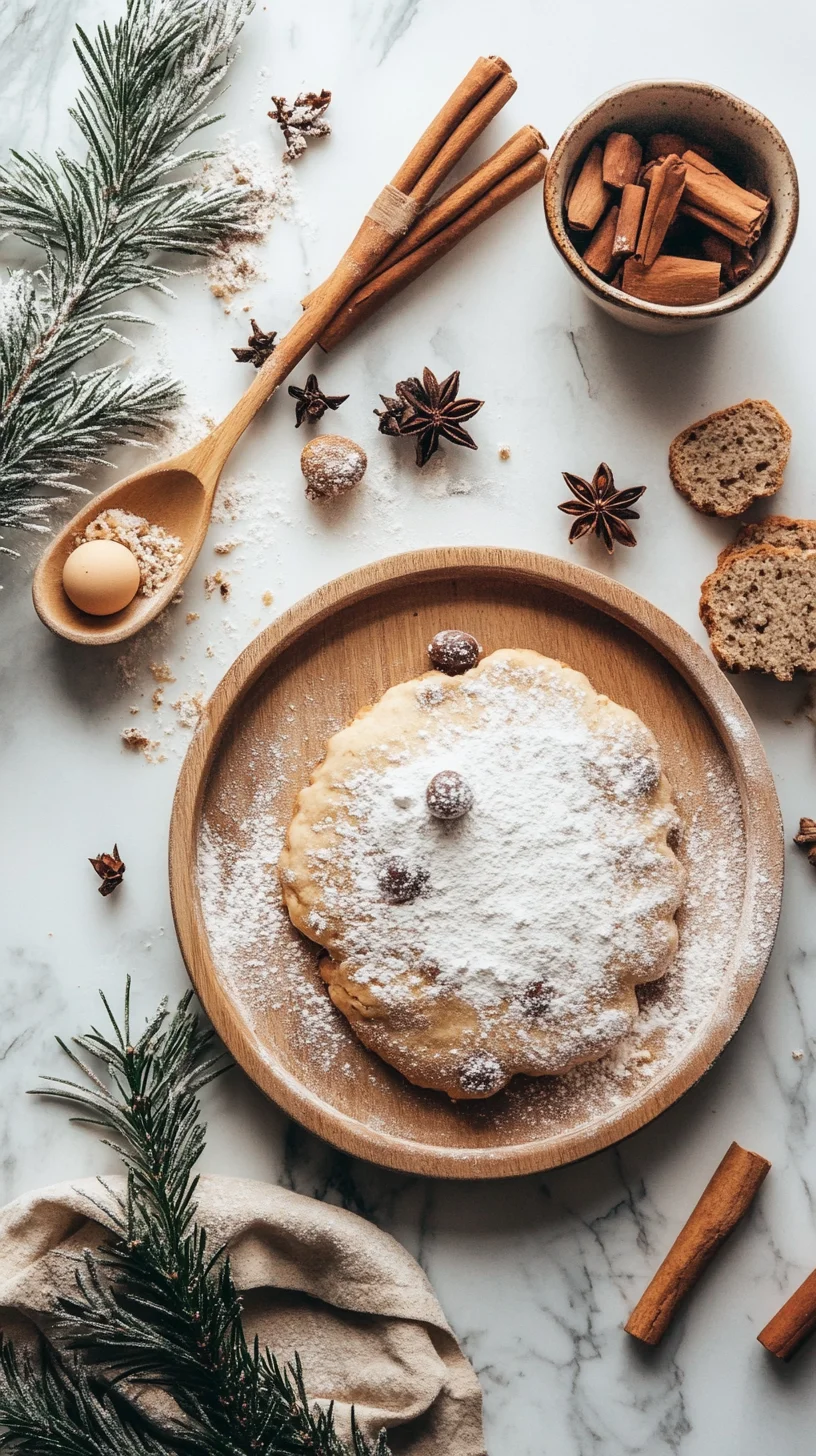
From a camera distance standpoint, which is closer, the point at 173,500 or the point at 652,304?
the point at 652,304

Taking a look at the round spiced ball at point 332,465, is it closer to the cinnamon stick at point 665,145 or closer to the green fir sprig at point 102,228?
the green fir sprig at point 102,228

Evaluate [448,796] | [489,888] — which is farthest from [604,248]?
[489,888]

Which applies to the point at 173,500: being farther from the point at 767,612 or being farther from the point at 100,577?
the point at 767,612

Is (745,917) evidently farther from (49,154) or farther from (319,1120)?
(49,154)

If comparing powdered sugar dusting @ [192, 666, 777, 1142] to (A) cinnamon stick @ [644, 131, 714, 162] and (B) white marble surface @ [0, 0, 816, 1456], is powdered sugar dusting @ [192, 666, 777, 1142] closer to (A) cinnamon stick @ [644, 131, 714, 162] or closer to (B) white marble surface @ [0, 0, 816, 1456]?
(B) white marble surface @ [0, 0, 816, 1456]

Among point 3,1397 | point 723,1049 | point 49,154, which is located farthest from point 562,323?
point 3,1397

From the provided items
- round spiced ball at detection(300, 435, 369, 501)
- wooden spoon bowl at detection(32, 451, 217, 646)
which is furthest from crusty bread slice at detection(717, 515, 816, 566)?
wooden spoon bowl at detection(32, 451, 217, 646)

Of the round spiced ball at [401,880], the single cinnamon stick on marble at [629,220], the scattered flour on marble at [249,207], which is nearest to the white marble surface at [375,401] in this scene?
the scattered flour on marble at [249,207]
